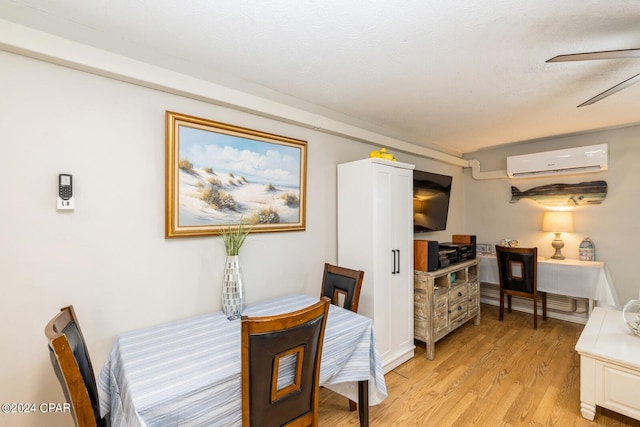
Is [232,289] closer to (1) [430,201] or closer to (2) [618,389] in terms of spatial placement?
(2) [618,389]

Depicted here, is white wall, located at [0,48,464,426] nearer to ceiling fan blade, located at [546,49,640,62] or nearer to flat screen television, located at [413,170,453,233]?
ceiling fan blade, located at [546,49,640,62]

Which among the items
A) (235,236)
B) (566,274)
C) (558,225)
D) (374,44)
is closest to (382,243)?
(235,236)

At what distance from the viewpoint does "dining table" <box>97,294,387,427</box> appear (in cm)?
108

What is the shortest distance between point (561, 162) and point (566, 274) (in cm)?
136

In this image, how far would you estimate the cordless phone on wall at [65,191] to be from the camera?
145cm

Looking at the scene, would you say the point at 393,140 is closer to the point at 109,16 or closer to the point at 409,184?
the point at 409,184

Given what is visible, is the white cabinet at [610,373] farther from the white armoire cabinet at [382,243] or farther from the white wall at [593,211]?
the white wall at [593,211]

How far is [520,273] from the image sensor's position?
11.4ft

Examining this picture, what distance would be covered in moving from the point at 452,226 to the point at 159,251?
4064 mm

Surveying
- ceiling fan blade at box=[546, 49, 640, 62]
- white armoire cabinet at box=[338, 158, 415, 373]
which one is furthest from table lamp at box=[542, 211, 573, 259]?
ceiling fan blade at box=[546, 49, 640, 62]

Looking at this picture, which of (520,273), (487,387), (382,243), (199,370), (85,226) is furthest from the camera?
(520,273)

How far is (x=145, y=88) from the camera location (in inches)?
67.6

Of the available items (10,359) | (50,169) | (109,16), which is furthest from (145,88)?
(10,359)

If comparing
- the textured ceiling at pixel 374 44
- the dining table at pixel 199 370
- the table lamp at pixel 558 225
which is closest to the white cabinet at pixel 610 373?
the dining table at pixel 199 370
